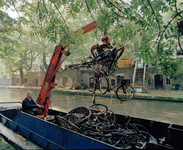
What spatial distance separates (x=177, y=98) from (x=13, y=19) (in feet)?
51.3

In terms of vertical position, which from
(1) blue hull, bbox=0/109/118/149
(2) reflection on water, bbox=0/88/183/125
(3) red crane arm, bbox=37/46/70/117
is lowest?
(2) reflection on water, bbox=0/88/183/125

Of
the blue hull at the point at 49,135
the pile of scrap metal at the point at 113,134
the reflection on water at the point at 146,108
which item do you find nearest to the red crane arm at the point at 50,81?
the blue hull at the point at 49,135

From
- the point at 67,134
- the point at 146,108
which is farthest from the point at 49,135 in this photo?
the point at 146,108

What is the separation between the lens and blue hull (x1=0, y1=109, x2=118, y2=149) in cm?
311

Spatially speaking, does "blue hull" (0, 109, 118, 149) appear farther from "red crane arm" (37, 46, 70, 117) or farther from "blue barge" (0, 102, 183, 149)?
"red crane arm" (37, 46, 70, 117)

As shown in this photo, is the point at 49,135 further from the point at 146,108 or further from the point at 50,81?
the point at 146,108

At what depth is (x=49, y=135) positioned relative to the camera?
4039mm

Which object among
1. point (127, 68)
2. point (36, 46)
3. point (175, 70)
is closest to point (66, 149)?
point (175, 70)

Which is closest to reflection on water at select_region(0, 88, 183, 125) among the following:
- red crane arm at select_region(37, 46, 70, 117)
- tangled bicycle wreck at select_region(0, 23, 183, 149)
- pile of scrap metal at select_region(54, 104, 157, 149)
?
red crane arm at select_region(37, 46, 70, 117)

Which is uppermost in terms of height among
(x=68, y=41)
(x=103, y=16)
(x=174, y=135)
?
(x=103, y=16)

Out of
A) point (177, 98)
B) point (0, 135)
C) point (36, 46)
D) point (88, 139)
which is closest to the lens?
point (88, 139)

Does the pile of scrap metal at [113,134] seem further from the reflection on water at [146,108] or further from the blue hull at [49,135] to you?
the reflection on water at [146,108]

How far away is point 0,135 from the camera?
5.38 m

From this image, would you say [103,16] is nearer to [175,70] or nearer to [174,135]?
[175,70]
